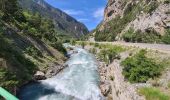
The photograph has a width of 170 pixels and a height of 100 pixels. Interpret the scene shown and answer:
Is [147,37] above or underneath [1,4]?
underneath

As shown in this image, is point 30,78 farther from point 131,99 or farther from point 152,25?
point 152,25

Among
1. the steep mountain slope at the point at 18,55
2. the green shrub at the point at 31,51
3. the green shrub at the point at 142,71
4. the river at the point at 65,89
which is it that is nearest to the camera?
the green shrub at the point at 142,71

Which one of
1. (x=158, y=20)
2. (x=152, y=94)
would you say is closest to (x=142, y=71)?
(x=152, y=94)

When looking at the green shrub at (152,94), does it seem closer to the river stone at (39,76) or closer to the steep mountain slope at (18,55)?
the steep mountain slope at (18,55)

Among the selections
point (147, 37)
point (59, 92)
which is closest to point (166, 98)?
point (59, 92)

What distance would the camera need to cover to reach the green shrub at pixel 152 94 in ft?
68.7

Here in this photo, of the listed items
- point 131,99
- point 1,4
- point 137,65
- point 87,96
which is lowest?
point 87,96

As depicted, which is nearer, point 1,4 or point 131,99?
point 131,99

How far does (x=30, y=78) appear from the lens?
1724 inches

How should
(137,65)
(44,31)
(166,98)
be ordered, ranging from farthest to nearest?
(44,31)
(137,65)
(166,98)

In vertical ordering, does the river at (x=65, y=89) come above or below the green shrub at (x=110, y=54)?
below

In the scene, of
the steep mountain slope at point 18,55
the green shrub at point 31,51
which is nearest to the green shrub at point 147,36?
the steep mountain slope at point 18,55

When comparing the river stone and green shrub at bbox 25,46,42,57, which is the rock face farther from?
the river stone

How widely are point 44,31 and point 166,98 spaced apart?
79657 millimetres
